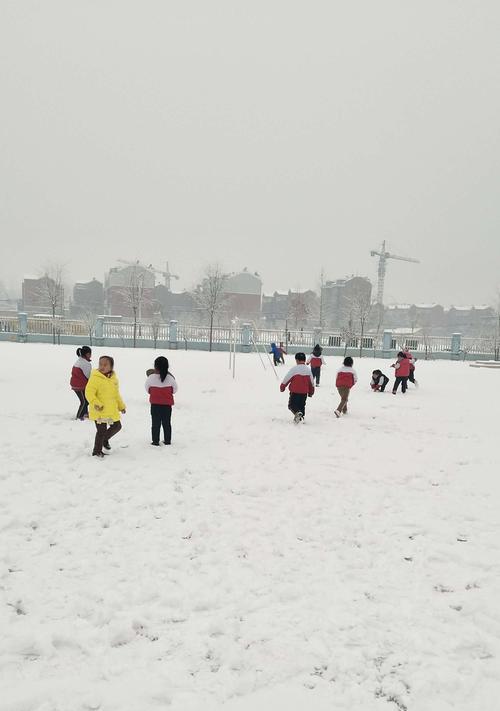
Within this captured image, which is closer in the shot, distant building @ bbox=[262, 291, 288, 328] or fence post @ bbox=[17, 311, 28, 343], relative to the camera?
fence post @ bbox=[17, 311, 28, 343]

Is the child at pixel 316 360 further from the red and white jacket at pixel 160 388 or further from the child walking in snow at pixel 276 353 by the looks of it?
the red and white jacket at pixel 160 388

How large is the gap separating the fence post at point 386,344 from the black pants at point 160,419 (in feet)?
93.1

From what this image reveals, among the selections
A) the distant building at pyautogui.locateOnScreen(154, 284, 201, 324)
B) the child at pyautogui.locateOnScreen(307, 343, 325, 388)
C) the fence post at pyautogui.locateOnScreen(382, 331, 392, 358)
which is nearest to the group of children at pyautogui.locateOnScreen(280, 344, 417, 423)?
the child at pyautogui.locateOnScreen(307, 343, 325, 388)

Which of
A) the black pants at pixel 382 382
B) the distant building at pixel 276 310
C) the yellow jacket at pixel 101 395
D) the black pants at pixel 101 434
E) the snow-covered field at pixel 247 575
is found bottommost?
the snow-covered field at pixel 247 575

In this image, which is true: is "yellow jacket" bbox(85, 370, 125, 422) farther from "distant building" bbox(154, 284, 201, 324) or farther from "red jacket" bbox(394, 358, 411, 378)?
"distant building" bbox(154, 284, 201, 324)

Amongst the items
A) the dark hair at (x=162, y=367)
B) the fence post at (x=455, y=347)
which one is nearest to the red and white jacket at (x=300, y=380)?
the dark hair at (x=162, y=367)

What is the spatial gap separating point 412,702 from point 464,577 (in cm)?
163

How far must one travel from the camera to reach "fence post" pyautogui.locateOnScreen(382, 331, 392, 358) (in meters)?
32.7

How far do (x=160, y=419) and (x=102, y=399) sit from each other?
1.30 meters

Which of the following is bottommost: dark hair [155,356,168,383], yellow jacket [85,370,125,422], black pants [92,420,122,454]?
black pants [92,420,122,454]

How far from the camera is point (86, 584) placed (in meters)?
3.49

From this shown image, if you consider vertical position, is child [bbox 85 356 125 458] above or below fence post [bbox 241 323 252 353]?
below

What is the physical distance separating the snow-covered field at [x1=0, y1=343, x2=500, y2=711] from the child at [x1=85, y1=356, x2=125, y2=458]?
0.48m

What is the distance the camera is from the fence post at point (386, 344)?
3266 centimetres
